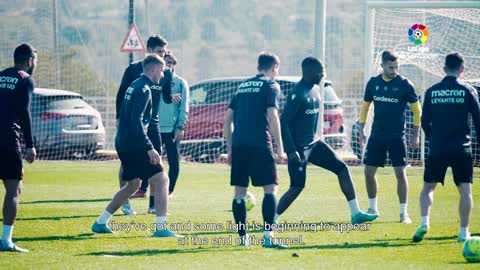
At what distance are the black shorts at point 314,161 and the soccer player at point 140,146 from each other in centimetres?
161

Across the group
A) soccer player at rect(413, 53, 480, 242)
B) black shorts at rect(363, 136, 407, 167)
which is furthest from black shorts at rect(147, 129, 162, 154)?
soccer player at rect(413, 53, 480, 242)

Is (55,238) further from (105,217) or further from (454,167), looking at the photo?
(454,167)

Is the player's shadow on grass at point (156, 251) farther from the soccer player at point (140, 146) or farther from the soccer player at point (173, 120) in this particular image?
the soccer player at point (173, 120)

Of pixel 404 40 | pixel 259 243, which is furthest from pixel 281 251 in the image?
pixel 404 40

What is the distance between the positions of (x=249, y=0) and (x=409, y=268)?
84653mm

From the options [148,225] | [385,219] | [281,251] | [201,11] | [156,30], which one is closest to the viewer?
[281,251]

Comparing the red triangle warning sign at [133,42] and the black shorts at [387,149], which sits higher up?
the red triangle warning sign at [133,42]

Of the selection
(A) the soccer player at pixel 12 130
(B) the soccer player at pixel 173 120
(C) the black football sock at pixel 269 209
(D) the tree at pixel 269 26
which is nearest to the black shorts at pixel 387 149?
(C) the black football sock at pixel 269 209

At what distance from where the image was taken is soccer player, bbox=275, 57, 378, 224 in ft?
37.1

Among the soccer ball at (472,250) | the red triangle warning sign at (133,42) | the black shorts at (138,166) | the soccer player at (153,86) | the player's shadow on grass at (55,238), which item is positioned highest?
the red triangle warning sign at (133,42)

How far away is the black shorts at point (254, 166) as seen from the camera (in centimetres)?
1032

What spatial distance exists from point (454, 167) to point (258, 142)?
7.32 feet

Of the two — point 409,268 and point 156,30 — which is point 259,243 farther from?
point 156,30

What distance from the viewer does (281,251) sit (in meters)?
10.0
